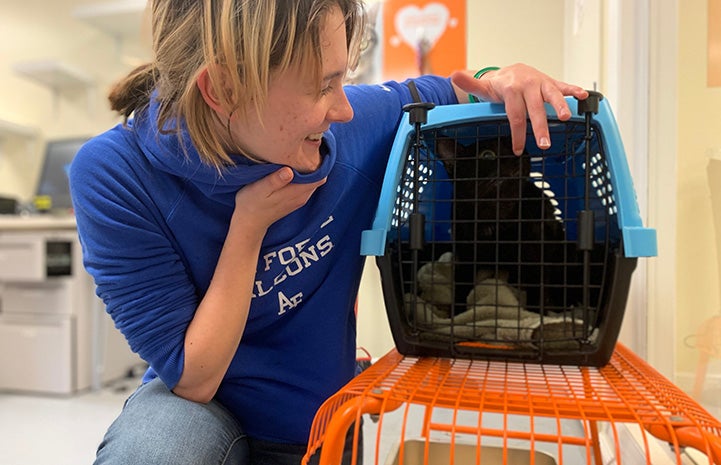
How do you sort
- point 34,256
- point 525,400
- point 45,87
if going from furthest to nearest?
point 45,87, point 34,256, point 525,400

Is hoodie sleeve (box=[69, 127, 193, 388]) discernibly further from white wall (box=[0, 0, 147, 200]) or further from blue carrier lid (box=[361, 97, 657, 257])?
white wall (box=[0, 0, 147, 200])

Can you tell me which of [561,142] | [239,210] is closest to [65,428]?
[239,210]

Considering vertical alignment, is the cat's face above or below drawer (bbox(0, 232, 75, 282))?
above

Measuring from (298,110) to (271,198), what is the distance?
0.38 feet

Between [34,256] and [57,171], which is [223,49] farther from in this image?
[57,171]

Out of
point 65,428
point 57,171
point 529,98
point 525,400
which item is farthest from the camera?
point 57,171

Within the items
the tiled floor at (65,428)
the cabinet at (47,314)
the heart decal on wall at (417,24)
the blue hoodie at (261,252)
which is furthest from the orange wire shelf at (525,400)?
the cabinet at (47,314)

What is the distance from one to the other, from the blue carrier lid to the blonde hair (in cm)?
15

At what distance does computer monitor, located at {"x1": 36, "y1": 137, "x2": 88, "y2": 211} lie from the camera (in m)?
2.52

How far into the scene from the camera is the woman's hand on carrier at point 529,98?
54 centimetres

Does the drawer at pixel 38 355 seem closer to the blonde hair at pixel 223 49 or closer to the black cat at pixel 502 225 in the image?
the blonde hair at pixel 223 49

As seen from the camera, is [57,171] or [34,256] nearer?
[34,256]

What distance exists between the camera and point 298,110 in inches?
21.1

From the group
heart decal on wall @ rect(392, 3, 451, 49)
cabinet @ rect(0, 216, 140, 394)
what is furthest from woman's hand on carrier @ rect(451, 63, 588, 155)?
cabinet @ rect(0, 216, 140, 394)
